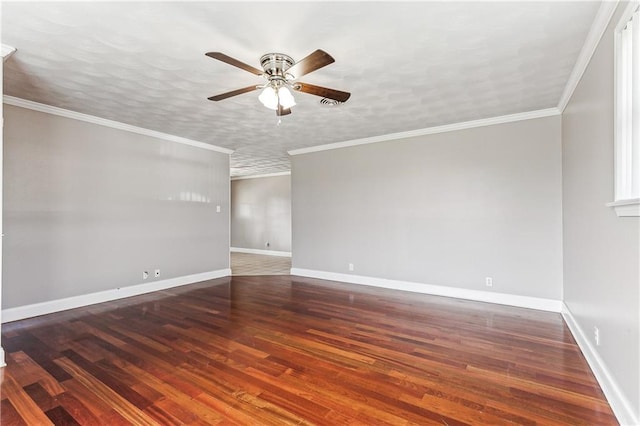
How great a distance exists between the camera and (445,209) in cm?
452

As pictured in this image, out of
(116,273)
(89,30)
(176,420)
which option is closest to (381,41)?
(89,30)

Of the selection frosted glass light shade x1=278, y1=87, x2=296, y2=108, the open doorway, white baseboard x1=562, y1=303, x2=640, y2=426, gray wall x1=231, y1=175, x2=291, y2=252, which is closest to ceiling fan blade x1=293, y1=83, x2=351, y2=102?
frosted glass light shade x1=278, y1=87, x2=296, y2=108

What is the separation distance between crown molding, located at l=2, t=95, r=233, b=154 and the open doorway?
3.46 m

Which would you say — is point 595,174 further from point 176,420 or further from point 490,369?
point 176,420

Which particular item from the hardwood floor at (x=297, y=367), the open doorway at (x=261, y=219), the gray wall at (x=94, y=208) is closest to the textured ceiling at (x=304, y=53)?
the gray wall at (x=94, y=208)

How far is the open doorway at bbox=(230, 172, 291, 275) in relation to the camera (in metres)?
8.95

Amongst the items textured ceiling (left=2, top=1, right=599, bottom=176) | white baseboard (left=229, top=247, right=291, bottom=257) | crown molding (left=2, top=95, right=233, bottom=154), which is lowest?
white baseboard (left=229, top=247, right=291, bottom=257)

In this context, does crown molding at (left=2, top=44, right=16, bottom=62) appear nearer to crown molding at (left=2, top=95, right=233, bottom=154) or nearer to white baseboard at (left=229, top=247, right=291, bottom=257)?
crown molding at (left=2, top=95, right=233, bottom=154)

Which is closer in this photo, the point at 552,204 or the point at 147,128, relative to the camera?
the point at 552,204

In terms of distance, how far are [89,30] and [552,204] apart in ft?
16.6

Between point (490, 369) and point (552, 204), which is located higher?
point (552, 204)

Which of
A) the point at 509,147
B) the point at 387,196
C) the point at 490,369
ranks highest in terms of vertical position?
the point at 509,147

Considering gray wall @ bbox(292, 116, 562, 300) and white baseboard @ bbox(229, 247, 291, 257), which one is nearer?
gray wall @ bbox(292, 116, 562, 300)

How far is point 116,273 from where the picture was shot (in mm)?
4383
